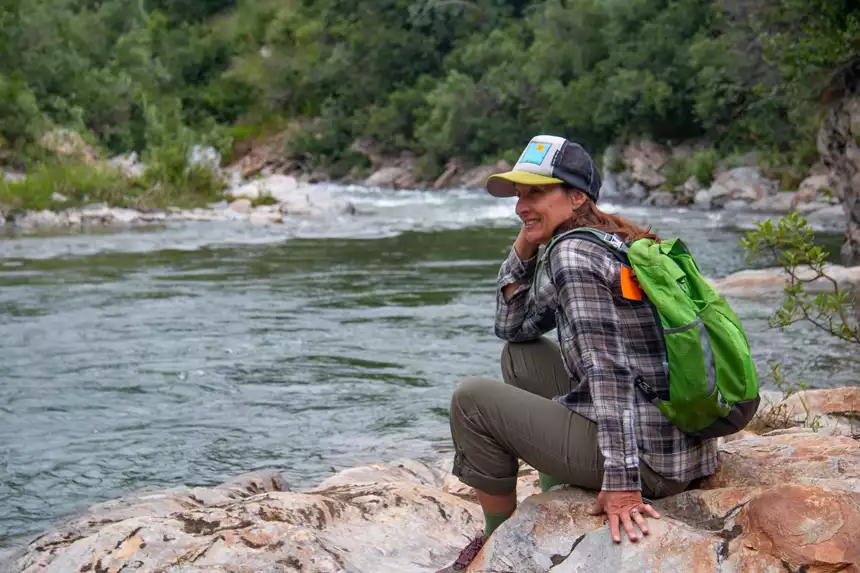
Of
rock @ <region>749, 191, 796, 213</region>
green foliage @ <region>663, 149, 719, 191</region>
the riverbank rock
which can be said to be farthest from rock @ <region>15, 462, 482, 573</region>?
green foliage @ <region>663, 149, 719, 191</region>

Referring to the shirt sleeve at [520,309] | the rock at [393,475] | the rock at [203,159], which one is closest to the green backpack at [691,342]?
the shirt sleeve at [520,309]

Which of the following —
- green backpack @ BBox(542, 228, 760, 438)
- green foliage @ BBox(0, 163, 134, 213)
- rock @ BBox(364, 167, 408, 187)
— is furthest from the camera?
rock @ BBox(364, 167, 408, 187)

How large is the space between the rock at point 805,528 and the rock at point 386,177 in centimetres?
4233

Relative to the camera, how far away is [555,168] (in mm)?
3244

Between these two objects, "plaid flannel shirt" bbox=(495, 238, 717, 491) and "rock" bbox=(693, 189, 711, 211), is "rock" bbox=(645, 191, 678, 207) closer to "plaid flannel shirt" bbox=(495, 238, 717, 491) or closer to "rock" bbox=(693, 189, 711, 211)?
"rock" bbox=(693, 189, 711, 211)

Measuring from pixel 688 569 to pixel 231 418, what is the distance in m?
4.21

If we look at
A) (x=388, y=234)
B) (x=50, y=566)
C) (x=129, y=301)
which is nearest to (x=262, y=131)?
(x=388, y=234)

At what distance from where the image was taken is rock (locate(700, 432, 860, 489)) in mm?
3379

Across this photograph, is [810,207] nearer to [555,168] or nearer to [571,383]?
[571,383]

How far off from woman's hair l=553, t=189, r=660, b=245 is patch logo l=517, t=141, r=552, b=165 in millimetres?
130

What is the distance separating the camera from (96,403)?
6.98 metres

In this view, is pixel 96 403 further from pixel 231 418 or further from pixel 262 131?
pixel 262 131

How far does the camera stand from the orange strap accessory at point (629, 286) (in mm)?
3029

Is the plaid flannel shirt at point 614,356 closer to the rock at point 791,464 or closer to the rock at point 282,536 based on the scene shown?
the rock at point 791,464
